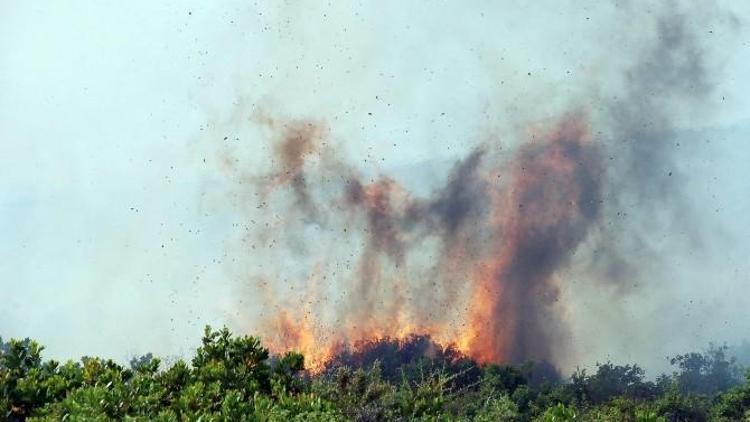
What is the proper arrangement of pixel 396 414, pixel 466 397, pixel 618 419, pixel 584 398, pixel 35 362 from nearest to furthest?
pixel 396 414, pixel 35 362, pixel 618 419, pixel 466 397, pixel 584 398

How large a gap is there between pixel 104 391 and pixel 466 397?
122 feet

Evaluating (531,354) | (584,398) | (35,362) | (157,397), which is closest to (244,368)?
(157,397)

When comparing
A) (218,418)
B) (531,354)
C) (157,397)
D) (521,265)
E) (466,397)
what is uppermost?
(521,265)

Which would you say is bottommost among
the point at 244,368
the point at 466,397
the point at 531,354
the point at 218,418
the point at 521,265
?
the point at 218,418

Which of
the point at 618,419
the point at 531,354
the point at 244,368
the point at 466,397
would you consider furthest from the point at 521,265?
the point at 244,368

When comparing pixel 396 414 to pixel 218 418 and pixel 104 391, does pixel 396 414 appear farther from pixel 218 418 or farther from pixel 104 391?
pixel 104 391

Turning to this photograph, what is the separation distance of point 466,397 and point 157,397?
36369 millimetres

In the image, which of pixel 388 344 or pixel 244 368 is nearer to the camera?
pixel 244 368

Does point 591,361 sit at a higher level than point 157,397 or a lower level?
higher

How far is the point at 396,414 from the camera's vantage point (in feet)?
50.0

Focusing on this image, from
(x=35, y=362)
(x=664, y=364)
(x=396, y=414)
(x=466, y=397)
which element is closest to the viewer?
(x=396, y=414)

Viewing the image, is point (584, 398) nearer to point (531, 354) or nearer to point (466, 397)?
point (466, 397)

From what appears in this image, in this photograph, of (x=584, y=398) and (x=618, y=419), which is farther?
(x=584, y=398)

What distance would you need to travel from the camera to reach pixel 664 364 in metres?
101
